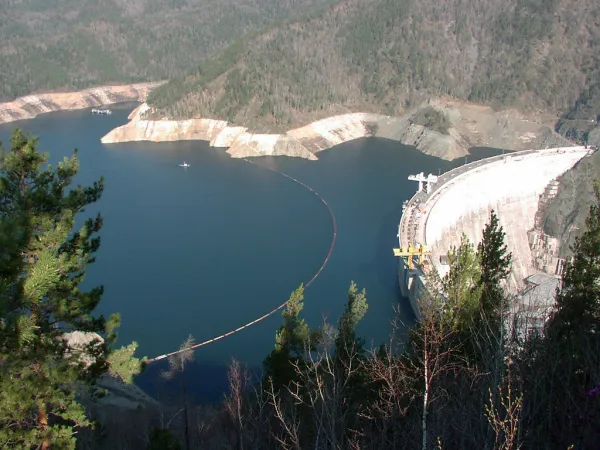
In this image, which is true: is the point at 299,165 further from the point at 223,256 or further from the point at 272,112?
the point at 223,256

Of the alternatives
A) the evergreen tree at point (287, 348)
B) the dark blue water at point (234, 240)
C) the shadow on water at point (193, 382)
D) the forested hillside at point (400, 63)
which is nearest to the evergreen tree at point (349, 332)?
the evergreen tree at point (287, 348)

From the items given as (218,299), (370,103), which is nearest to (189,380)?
(218,299)

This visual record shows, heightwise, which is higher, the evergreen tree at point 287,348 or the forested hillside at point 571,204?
the evergreen tree at point 287,348

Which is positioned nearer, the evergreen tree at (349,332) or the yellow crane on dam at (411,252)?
the evergreen tree at (349,332)

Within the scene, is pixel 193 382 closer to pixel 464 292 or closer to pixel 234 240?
pixel 464 292

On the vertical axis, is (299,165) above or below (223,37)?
below

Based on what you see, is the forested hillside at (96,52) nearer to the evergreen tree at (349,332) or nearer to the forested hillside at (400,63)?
the forested hillside at (400,63)

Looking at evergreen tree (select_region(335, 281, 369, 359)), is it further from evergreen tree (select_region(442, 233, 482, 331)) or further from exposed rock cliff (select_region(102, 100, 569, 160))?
exposed rock cliff (select_region(102, 100, 569, 160))
